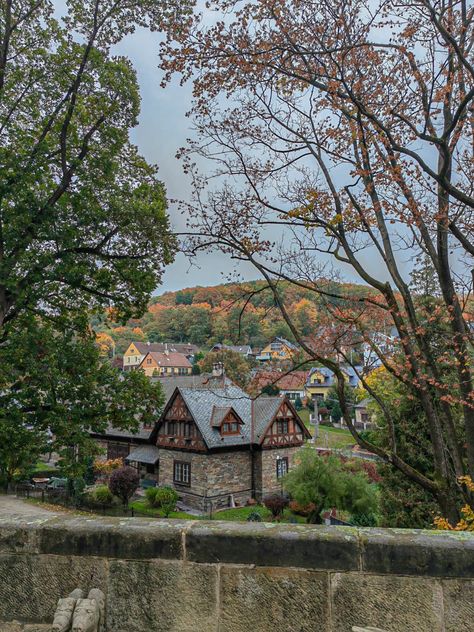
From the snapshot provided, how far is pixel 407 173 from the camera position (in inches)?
241

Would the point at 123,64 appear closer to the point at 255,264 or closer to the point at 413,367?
the point at 255,264

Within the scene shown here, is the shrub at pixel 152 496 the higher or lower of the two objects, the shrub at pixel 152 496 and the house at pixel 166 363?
the lower

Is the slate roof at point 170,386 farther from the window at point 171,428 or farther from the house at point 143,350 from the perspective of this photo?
the house at point 143,350

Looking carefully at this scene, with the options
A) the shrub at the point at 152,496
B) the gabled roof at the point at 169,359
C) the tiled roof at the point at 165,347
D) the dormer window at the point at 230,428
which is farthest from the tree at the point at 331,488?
the tiled roof at the point at 165,347

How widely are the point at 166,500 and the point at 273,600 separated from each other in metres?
20.4

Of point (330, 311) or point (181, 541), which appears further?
point (330, 311)

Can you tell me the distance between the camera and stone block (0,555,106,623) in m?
2.36

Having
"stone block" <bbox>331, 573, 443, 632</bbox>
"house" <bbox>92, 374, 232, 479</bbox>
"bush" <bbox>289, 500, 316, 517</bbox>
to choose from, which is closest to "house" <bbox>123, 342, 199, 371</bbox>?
"house" <bbox>92, 374, 232, 479</bbox>

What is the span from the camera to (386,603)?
82.6 inches

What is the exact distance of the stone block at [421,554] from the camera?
6.86 feet

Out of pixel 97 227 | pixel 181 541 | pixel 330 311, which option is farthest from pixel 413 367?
pixel 97 227

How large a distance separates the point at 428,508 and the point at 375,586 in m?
13.3

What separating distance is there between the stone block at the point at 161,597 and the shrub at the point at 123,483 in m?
21.3

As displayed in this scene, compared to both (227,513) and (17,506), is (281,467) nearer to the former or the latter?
(227,513)
